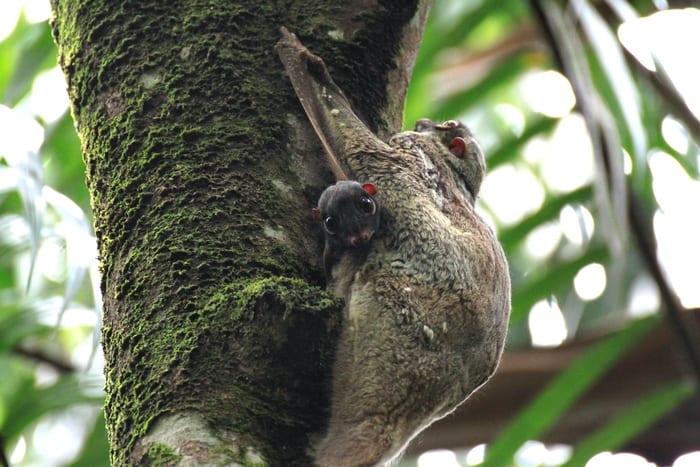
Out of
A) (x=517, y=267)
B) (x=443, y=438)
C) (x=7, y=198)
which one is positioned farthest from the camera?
(x=517, y=267)

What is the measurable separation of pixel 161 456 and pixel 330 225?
3.00ft

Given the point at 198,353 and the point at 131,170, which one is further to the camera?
the point at 131,170

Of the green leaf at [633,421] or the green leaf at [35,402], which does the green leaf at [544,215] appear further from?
the green leaf at [35,402]

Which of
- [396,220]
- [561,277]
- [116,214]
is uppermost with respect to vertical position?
[116,214]

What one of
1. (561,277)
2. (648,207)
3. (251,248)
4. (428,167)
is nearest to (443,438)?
(561,277)

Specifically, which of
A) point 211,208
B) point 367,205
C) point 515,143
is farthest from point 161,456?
point 515,143

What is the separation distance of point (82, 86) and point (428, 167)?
1360mm

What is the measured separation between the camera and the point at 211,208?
2.62 metres

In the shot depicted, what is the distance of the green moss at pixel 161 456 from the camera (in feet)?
7.14

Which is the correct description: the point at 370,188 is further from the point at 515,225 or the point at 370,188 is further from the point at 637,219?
the point at 515,225

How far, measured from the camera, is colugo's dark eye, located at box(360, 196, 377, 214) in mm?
3110

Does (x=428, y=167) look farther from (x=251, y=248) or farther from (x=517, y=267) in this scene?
(x=517, y=267)

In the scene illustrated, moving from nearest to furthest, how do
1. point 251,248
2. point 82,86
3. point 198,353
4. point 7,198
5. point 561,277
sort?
point 198,353
point 251,248
point 82,86
point 7,198
point 561,277

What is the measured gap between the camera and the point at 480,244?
3.37 m
